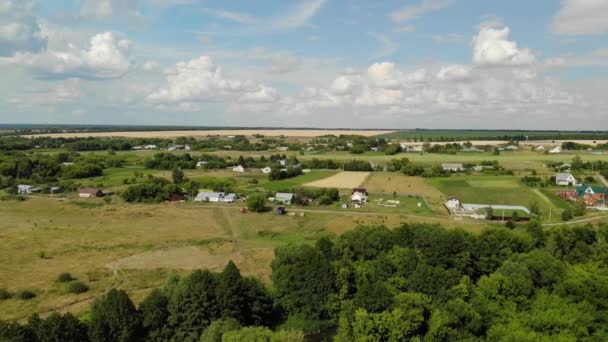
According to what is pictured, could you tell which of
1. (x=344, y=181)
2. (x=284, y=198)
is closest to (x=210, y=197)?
(x=284, y=198)

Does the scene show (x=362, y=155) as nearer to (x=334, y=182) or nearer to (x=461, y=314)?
(x=334, y=182)

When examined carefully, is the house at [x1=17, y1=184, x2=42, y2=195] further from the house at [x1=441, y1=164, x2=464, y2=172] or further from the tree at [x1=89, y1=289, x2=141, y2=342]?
the house at [x1=441, y1=164, x2=464, y2=172]

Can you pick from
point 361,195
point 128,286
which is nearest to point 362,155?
point 361,195

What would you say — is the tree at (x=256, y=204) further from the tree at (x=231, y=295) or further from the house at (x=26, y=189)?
the house at (x=26, y=189)

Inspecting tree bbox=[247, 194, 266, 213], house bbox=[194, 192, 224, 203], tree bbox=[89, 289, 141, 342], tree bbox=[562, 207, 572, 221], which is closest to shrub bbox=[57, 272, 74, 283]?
tree bbox=[89, 289, 141, 342]

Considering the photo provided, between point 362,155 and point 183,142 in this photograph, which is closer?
point 362,155

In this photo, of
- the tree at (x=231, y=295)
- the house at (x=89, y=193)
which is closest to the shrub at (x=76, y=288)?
the tree at (x=231, y=295)
